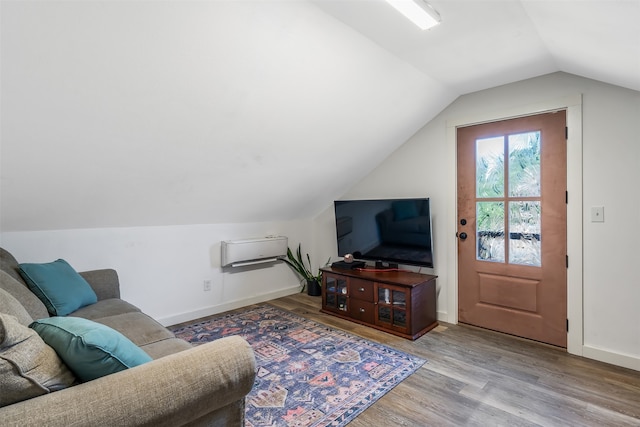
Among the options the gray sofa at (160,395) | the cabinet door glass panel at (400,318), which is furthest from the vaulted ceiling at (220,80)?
→ the cabinet door glass panel at (400,318)

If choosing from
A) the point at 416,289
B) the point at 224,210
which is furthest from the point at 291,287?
the point at 416,289

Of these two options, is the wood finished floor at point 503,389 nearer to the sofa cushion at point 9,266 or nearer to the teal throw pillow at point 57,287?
the teal throw pillow at point 57,287

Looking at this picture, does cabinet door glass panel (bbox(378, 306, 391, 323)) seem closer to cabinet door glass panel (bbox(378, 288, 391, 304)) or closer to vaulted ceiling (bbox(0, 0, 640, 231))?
cabinet door glass panel (bbox(378, 288, 391, 304))

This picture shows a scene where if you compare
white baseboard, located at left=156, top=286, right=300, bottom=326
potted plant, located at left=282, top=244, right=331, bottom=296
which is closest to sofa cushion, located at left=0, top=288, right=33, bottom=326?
white baseboard, located at left=156, top=286, right=300, bottom=326

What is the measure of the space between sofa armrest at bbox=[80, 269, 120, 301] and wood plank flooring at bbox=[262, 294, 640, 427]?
2106 mm

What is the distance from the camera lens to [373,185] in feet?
13.3

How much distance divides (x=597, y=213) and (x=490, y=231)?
31.2 inches

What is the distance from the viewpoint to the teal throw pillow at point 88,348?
1062 mm

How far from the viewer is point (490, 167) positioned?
3.08 meters

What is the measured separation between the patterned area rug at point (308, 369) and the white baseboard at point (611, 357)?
133 cm

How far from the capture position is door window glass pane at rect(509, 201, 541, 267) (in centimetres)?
285

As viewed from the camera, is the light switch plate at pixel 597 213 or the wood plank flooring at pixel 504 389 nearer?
the wood plank flooring at pixel 504 389

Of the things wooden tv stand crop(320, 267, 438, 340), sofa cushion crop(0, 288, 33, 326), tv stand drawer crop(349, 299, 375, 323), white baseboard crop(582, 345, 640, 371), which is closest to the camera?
sofa cushion crop(0, 288, 33, 326)

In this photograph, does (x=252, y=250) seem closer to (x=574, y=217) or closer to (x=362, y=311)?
(x=362, y=311)
